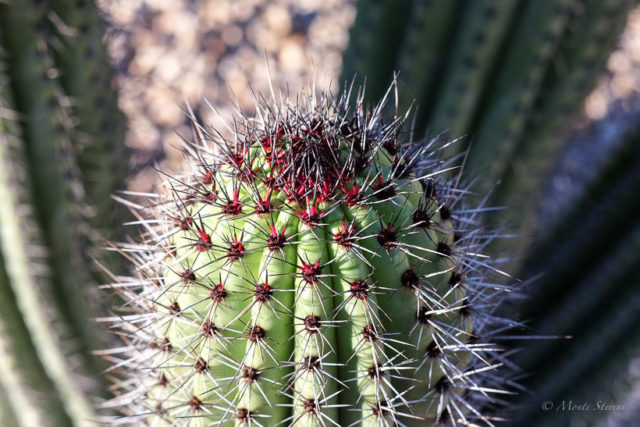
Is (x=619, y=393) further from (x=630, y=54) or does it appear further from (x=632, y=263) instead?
(x=630, y=54)

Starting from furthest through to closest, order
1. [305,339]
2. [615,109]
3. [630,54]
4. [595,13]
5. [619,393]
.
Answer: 1. [630,54]
2. [615,109]
3. [595,13]
4. [619,393]
5. [305,339]

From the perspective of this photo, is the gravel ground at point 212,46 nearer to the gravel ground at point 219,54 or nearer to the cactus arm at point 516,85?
the gravel ground at point 219,54

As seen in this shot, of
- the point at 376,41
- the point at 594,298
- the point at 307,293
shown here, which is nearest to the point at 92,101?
the point at 376,41

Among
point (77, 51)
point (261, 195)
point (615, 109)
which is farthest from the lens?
point (615, 109)

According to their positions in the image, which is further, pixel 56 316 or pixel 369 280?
pixel 56 316

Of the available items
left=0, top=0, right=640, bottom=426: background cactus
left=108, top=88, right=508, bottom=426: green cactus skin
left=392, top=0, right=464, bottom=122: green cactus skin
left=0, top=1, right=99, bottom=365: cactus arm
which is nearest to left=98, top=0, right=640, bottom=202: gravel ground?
left=392, top=0, right=464, bottom=122: green cactus skin

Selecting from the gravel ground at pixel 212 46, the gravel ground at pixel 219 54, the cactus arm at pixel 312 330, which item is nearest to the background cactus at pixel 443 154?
the cactus arm at pixel 312 330

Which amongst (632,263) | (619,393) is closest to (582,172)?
(632,263)
